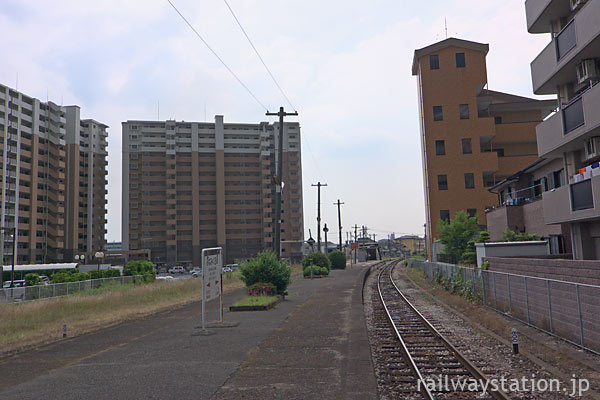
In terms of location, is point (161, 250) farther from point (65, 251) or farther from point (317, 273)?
point (317, 273)

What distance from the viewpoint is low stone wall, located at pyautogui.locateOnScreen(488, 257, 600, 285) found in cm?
1092

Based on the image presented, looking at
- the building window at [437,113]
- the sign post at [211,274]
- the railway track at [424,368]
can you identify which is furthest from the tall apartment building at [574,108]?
the building window at [437,113]

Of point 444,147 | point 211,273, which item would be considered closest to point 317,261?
point 444,147

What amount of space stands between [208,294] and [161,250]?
90.4 m

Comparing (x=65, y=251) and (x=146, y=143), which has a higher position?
(x=146, y=143)

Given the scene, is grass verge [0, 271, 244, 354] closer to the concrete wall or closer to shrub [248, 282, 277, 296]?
shrub [248, 282, 277, 296]

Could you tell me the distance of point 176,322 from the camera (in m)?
16.9

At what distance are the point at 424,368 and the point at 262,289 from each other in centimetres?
1493

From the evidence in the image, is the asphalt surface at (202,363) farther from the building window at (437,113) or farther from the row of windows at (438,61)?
the row of windows at (438,61)

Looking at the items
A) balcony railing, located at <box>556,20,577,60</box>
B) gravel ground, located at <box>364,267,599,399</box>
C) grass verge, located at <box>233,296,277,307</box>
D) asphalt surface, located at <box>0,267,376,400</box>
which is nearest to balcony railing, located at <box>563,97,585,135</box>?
balcony railing, located at <box>556,20,577,60</box>

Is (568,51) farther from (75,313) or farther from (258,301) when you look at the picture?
(75,313)

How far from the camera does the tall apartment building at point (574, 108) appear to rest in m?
16.3

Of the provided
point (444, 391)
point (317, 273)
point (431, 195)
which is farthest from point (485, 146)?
point (444, 391)

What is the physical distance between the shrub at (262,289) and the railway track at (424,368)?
9630 millimetres
